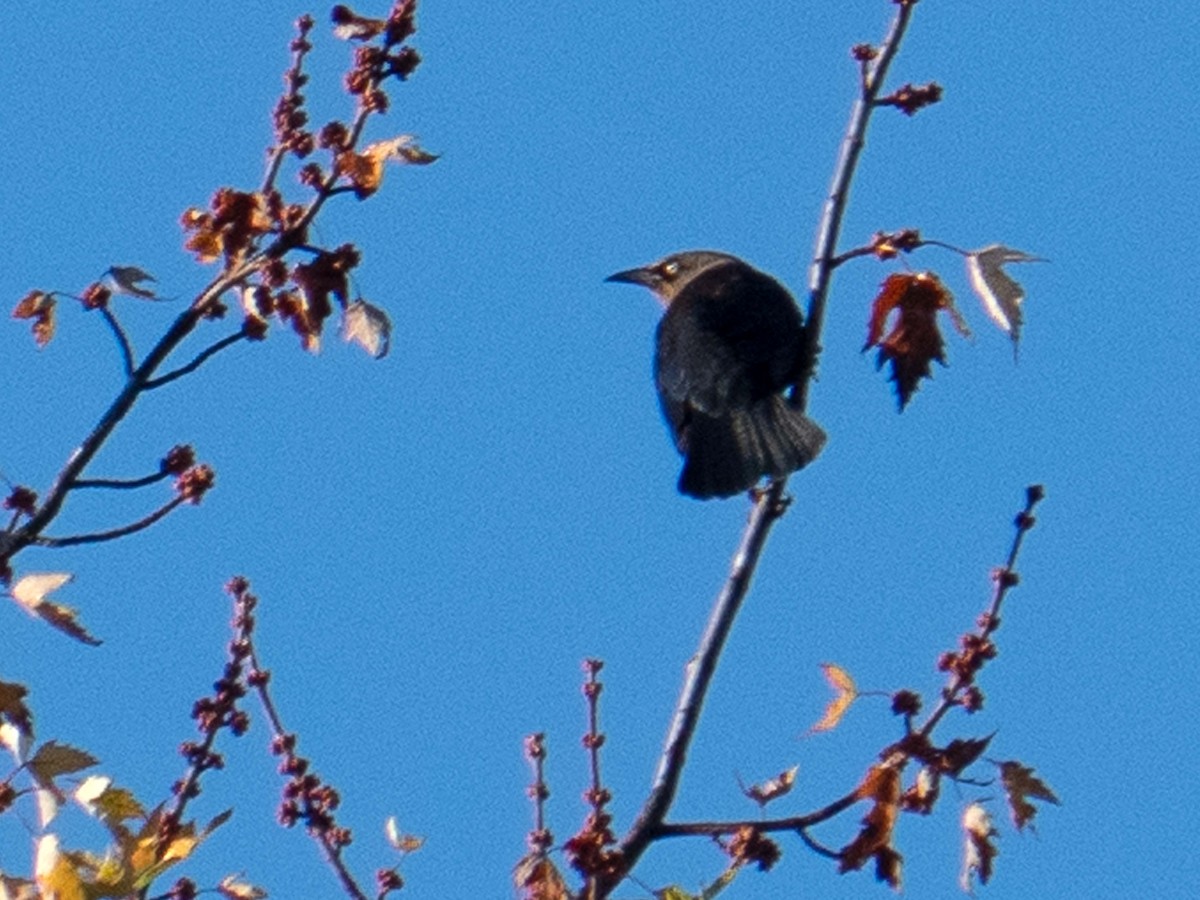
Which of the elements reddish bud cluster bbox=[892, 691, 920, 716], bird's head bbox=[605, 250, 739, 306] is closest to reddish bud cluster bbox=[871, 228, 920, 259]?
reddish bud cluster bbox=[892, 691, 920, 716]

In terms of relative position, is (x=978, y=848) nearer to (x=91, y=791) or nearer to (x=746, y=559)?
(x=746, y=559)

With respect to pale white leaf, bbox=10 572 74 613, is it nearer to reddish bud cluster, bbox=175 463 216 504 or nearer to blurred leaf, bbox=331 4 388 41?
reddish bud cluster, bbox=175 463 216 504

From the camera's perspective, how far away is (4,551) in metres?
2.74

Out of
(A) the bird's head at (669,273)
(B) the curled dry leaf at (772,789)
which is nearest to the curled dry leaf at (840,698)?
(B) the curled dry leaf at (772,789)

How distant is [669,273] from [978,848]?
219 inches

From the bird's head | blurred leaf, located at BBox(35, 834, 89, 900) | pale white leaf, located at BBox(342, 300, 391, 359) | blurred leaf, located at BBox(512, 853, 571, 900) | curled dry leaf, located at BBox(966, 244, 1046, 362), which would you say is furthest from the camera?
the bird's head

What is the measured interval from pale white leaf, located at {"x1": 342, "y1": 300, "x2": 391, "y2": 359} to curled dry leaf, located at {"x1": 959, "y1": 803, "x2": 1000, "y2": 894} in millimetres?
1314

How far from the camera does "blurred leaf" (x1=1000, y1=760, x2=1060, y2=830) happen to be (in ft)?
12.2

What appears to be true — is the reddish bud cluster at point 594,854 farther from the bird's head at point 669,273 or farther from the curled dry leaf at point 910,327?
the bird's head at point 669,273

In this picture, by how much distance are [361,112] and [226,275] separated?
0.32 meters

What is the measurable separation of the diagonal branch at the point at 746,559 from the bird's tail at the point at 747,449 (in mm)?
1178

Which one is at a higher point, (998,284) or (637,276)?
(637,276)

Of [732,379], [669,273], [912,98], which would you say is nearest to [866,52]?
[912,98]

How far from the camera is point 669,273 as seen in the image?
357 inches
